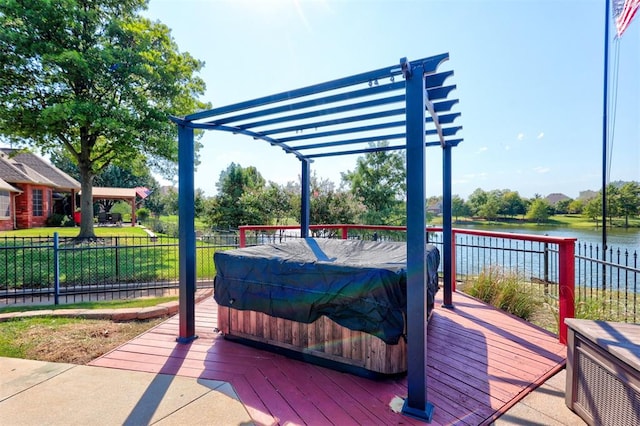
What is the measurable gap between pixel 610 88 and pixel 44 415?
10.6 meters

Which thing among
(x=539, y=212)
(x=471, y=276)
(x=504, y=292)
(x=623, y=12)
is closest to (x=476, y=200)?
(x=539, y=212)

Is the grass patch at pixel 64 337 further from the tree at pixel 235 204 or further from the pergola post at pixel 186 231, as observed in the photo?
the tree at pixel 235 204

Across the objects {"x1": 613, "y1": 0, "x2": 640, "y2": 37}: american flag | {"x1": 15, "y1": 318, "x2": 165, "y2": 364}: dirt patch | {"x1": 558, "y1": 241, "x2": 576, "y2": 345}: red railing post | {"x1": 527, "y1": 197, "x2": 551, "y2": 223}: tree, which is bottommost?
{"x1": 15, "y1": 318, "x2": 165, "y2": 364}: dirt patch

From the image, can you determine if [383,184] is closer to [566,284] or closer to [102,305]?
[566,284]

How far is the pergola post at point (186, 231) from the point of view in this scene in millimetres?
2947

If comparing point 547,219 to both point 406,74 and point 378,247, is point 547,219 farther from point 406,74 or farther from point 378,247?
point 406,74

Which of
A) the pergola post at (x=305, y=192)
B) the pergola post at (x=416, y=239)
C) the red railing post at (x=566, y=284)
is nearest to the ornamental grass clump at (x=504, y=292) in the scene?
the red railing post at (x=566, y=284)

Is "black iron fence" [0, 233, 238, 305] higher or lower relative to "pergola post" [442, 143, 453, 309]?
lower

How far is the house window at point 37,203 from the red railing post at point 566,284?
2136 cm

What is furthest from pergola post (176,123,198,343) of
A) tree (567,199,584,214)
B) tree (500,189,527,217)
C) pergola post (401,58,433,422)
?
tree (567,199,584,214)

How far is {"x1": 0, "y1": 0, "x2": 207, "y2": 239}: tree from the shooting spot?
8195 mm

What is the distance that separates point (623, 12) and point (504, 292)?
6.32 m

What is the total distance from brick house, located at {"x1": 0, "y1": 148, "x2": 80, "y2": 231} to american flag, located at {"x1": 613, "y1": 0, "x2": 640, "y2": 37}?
19249 mm

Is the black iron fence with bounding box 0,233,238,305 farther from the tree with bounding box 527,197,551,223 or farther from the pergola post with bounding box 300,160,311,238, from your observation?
the tree with bounding box 527,197,551,223
